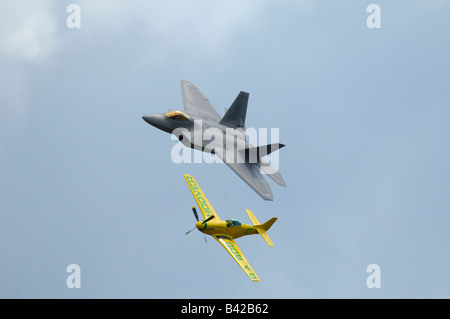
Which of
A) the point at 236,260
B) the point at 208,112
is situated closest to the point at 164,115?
the point at 208,112

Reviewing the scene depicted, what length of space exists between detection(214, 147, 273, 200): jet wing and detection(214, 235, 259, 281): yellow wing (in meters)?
4.71

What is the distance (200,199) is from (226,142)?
5950 millimetres

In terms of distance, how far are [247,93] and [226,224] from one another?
14.5 m

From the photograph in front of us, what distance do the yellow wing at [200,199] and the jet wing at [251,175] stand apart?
2.82m

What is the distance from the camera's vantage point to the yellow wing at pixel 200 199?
4038 cm

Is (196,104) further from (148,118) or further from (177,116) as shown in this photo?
(148,118)

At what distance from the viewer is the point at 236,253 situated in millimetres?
37406

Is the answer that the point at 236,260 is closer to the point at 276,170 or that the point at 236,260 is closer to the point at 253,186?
the point at 253,186

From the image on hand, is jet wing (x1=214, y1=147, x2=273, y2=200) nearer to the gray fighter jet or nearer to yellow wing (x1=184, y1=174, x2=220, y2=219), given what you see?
the gray fighter jet

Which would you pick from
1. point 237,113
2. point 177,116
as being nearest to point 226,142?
point 177,116

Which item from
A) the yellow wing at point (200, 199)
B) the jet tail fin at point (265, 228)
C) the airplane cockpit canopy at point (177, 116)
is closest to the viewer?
the jet tail fin at point (265, 228)

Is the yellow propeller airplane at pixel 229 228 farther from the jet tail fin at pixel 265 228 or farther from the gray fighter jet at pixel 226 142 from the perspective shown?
the gray fighter jet at pixel 226 142

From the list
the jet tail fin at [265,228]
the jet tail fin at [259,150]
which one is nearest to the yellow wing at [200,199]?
the jet tail fin at [265,228]

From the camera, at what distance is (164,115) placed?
44.7 metres
